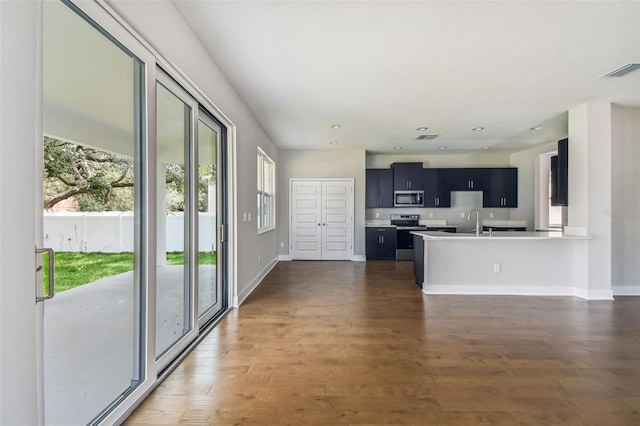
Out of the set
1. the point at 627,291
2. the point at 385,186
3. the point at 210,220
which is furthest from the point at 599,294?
the point at 210,220

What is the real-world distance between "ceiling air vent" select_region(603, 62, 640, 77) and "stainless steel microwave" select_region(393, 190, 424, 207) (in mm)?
4423

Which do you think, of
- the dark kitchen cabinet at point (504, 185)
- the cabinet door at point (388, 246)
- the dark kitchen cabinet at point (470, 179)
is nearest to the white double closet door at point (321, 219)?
the cabinet door at point (388, 246)

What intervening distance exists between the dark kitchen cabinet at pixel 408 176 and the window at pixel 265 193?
308 cm

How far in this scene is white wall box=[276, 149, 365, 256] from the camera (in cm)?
722

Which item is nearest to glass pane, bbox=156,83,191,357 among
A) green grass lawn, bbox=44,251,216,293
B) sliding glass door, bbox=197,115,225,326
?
sliding glass door, bbox=197,115,225,326

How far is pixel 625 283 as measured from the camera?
4336 mm

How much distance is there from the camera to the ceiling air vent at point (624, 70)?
2987mm

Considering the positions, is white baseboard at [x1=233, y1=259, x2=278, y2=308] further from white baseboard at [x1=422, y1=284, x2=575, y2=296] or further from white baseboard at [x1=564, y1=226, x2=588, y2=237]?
white baseboard at [x1=564, y1=226, x2=588, y2=237]

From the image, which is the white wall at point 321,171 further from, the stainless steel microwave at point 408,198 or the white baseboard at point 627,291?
the white baseboard at point 627,291

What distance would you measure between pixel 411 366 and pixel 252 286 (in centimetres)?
281

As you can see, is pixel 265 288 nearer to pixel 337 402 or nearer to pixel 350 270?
pixel 350 270

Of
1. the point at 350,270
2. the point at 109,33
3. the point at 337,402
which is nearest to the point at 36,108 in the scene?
the point at 109,33

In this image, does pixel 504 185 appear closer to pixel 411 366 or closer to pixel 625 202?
pixel 625 202

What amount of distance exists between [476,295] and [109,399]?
4.38 meters
